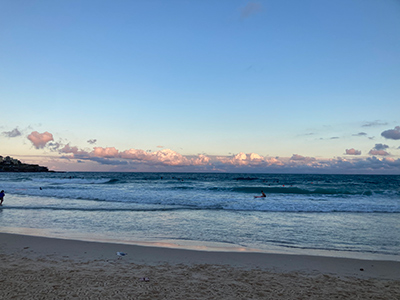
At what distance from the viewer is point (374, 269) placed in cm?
761

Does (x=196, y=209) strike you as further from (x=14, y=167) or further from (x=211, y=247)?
(x=14, y=167)

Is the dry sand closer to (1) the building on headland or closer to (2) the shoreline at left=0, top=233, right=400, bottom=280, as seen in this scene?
(2) the shoreline at left=0, top=233, right=400, bottom=280

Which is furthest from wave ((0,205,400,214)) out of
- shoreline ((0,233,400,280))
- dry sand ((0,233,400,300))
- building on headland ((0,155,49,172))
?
building on headland ((0,155,49,172))

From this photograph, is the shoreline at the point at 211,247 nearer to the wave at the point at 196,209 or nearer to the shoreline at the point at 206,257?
the shoreline at the point at 206,257

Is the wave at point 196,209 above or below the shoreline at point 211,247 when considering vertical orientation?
below

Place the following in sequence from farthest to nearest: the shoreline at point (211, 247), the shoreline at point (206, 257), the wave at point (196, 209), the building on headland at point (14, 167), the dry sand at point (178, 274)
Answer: the building on headland at point (14, 167) < the wave at point (196, 209) < the shoreline at point (211, 247) < the shoreline at point (206, 257) < the dry sand at point (178, 274)

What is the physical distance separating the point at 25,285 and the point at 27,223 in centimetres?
954

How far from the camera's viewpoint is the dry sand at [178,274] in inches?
223

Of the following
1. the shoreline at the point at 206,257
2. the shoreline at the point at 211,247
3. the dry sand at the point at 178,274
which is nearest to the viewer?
the dry sand at the point at 178,274

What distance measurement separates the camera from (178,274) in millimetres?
6859

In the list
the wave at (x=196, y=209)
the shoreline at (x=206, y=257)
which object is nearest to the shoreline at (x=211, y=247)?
the shoreline at (x=206, y=257)

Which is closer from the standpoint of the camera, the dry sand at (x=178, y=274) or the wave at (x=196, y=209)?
the dry sand at (x=178, y=274)

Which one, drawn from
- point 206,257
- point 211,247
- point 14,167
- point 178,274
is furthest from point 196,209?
point 14,167

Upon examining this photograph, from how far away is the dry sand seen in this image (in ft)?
18.6
